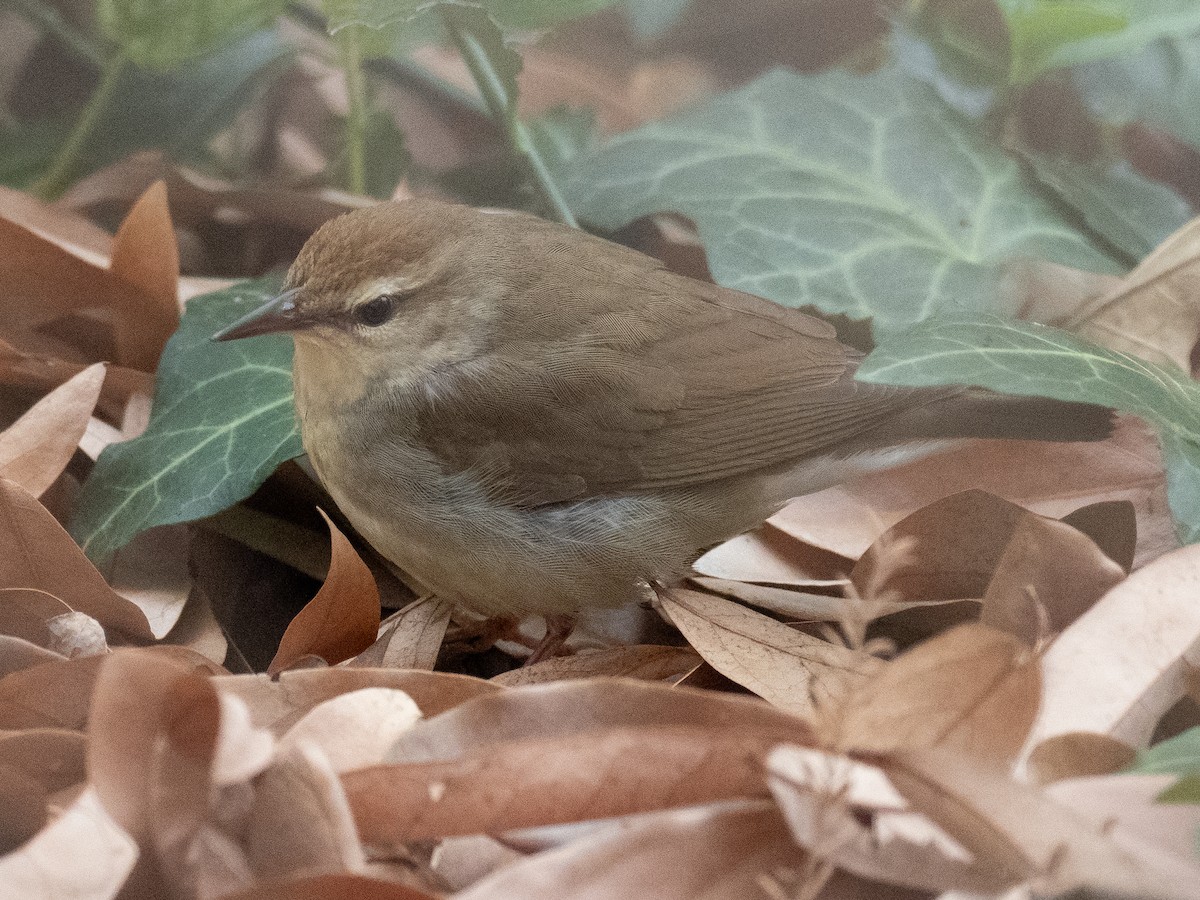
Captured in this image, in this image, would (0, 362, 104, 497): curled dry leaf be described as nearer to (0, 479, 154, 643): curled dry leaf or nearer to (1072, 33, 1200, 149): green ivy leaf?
(0, 479, 154, 643): curled dry leaf

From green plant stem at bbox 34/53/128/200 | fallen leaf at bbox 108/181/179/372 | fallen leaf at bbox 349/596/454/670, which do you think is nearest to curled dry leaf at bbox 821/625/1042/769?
fallen leaf at bbox 349/596/454/670

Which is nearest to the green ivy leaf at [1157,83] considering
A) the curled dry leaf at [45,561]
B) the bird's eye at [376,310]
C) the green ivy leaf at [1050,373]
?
the green ivy leaf at [1050,373]

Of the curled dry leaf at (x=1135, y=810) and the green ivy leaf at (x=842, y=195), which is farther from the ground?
the green ivy leaf at (x=842, y=195)

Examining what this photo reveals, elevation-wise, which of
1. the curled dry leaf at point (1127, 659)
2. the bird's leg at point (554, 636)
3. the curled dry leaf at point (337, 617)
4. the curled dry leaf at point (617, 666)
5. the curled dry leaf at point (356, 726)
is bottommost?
the bird's leg at point (554, 636)

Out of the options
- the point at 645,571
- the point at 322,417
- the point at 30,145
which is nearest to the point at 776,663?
the point at 645,571

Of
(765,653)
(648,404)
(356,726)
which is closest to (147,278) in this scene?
(648,404)

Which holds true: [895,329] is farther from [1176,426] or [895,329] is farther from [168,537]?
[168,537]

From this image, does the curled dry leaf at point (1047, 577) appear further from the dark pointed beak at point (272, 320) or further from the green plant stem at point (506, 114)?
the green plant stem at point (506, 114)

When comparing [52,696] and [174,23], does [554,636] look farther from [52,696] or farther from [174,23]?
[174,23]
